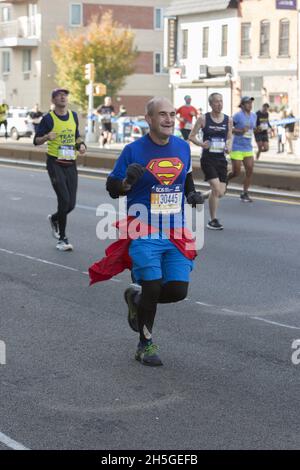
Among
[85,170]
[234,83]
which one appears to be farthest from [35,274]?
[234,83]

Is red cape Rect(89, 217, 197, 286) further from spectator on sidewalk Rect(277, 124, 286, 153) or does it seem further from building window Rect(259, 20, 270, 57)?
building window Rect(259, 20, 270, 57)

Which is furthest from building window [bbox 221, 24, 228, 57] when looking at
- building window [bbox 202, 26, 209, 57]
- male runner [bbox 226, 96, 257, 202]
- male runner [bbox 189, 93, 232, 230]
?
male runner [bbox 189, 93, 232, 230]

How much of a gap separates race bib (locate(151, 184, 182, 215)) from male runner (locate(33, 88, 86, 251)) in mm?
5574

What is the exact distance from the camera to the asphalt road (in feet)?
19.6

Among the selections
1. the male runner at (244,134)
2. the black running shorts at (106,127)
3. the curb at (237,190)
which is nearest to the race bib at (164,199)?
the male runner at (244,134)

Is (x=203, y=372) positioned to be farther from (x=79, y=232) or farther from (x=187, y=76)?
(x=187, y=76)

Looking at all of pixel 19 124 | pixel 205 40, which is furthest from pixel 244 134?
pixel 205 40

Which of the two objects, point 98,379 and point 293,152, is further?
point 293,152

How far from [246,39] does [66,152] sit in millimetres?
46370

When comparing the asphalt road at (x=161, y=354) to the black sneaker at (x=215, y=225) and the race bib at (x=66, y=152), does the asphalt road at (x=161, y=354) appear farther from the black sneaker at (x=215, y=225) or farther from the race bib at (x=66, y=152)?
the black sneaker at (x=215, y=225)

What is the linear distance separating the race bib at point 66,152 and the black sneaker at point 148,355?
5774 millimetres
